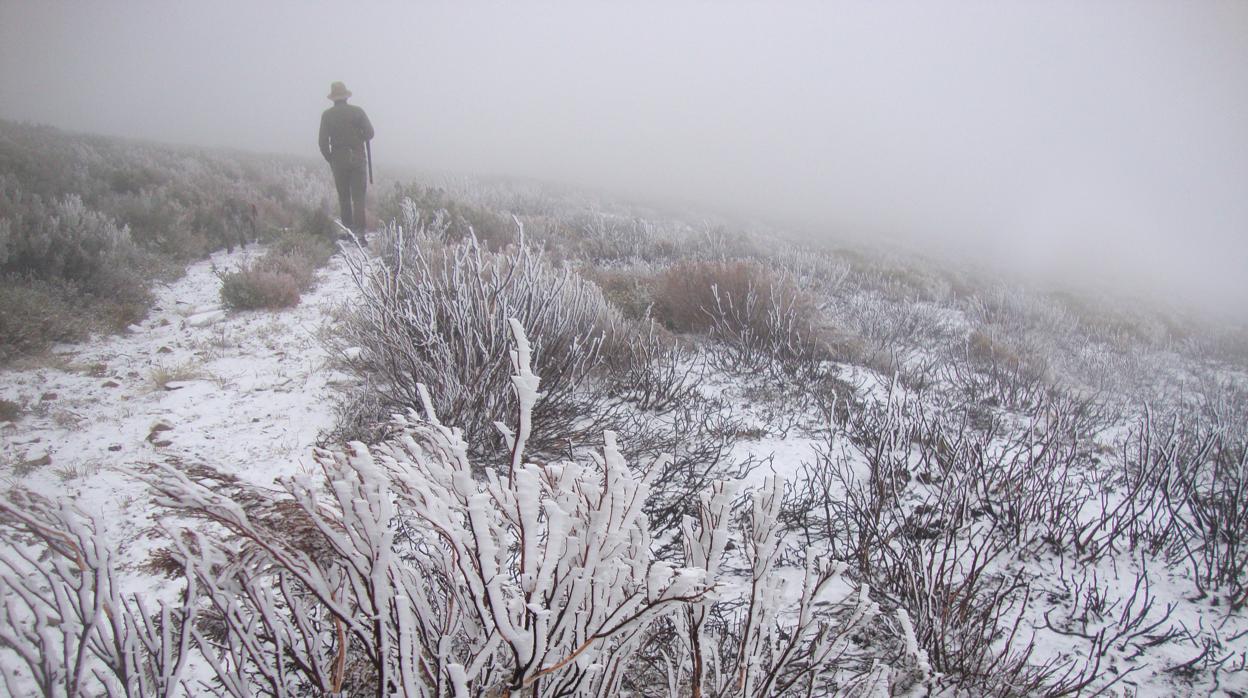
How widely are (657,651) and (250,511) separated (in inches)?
46.0

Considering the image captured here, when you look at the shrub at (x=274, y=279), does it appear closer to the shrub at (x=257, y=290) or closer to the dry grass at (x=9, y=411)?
the shrub at (x=257, y=290)

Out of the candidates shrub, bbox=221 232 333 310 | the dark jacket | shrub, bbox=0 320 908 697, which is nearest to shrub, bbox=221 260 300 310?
shrub, bbox=221 232 333 310

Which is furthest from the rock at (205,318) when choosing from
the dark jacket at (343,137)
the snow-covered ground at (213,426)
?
the dark jacket at (343,137)

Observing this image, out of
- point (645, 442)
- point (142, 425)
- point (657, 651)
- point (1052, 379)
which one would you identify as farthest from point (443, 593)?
point (1052, 379)

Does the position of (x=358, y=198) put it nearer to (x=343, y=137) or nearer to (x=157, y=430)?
(x=343, y=137)

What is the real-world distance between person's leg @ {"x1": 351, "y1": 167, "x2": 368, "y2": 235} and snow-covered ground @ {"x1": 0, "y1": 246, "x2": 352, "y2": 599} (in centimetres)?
301

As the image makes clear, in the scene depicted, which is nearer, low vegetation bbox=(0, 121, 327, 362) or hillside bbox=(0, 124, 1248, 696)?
hillside bbox=(0, 124, 1248, 696)

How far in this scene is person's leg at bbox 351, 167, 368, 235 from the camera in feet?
22.3

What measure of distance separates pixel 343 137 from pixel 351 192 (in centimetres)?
82

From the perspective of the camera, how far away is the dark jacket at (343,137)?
21.6ft

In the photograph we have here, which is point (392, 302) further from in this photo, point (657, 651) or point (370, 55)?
point (370, 55)

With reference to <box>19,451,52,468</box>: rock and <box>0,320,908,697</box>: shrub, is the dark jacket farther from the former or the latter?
<box>0,320,908,697</box>: shrub

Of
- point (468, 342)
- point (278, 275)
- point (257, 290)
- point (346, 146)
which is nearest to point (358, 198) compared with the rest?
point (346, 146)

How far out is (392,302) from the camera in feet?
8.96
